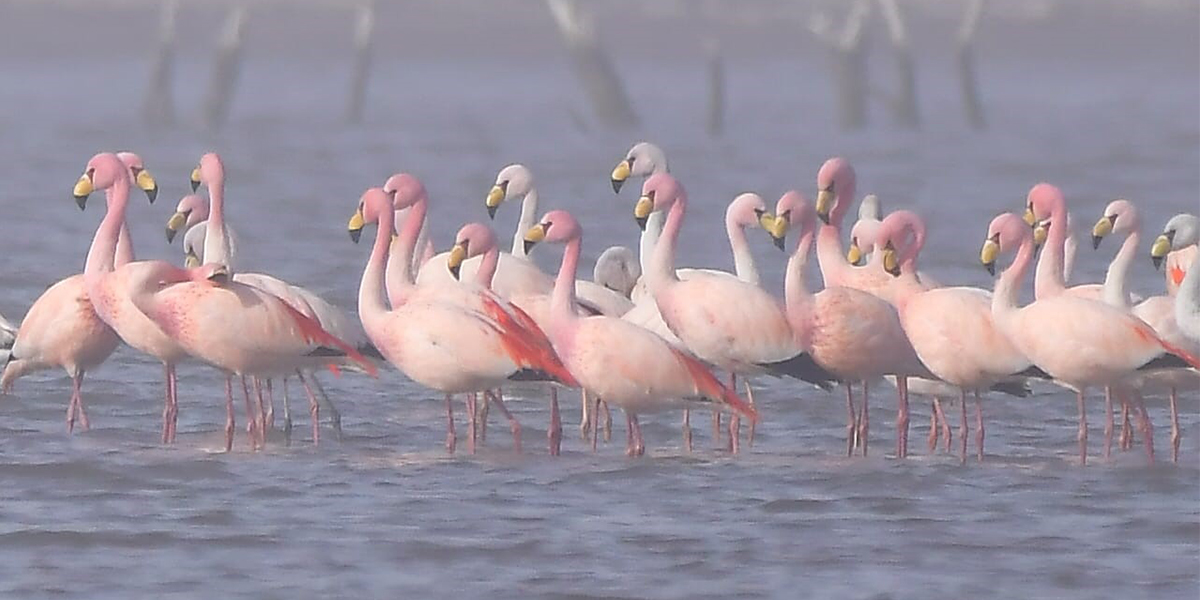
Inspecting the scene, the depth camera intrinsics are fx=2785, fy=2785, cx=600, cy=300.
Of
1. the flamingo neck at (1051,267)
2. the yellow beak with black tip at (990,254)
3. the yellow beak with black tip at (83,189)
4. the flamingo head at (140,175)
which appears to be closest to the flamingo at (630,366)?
the yellow beak with black tip at (990,254)

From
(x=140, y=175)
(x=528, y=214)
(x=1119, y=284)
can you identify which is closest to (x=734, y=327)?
(x=1119, y=284)

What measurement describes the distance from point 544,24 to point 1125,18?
29.7 ft

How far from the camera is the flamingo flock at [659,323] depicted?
31.7ft

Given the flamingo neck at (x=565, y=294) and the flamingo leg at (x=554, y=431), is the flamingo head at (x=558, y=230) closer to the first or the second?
the flamingo neck at (x=565, y=294)

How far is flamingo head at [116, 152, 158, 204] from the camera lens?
10.7 meters

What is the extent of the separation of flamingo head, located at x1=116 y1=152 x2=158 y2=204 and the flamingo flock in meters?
0.02

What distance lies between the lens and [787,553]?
848 cm

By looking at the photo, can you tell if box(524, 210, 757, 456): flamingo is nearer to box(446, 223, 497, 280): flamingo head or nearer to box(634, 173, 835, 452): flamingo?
box(634, 173, 835, 452): flamingo

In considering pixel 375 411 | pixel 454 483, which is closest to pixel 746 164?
pixel 375 411

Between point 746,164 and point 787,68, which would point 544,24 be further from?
point 746,164

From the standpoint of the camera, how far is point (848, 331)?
9852mm

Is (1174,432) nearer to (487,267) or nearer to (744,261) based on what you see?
(744,261)

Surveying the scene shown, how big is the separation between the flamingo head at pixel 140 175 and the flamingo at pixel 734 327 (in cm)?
206

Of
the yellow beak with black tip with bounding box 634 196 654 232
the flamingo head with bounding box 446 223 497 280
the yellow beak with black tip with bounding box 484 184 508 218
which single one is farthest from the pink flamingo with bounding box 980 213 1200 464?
the yellow beak with black tip with bounding box 484 184 508 218
